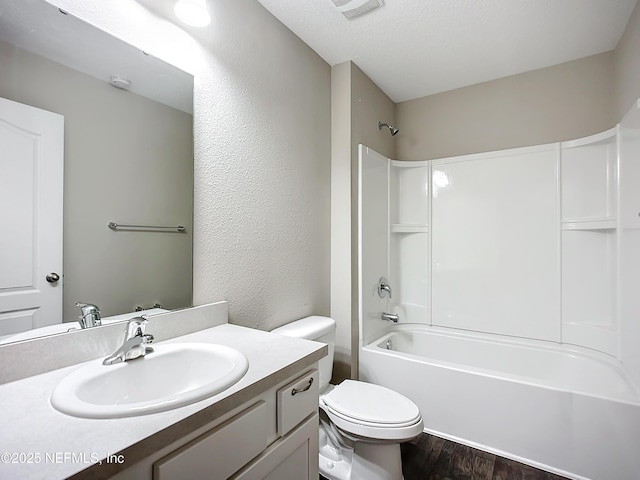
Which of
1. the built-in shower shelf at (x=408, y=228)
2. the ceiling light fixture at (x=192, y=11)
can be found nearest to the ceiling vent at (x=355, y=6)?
the ceiling light fixture at (x=192, y=11)

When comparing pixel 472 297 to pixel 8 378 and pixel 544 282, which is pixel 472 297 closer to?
pixel 544 282

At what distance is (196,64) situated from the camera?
1381 millimetres

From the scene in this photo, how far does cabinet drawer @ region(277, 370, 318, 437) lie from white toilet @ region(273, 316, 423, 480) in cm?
46

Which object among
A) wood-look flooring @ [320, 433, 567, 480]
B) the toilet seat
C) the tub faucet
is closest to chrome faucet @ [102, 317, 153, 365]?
the toilet seat

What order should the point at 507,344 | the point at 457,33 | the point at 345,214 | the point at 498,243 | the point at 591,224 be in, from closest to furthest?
the point at 457,33, the point at 591,224, the point at 345,214, the point at 507,344, the point at 498,243

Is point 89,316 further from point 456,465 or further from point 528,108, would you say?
point 528,108

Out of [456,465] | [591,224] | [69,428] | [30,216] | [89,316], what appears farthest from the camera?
[591,224]

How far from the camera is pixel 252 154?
1.65 meters

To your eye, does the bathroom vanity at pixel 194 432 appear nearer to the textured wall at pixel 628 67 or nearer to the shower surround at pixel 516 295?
the shower surround at pixel 516 295

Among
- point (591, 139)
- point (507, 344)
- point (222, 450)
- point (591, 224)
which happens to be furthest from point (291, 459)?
point (591, 139)

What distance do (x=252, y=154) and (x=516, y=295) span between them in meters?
2.17

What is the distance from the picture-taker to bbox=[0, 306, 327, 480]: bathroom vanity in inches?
21.5

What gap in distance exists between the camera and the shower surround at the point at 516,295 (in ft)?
5.59

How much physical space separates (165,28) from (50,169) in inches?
28.5
